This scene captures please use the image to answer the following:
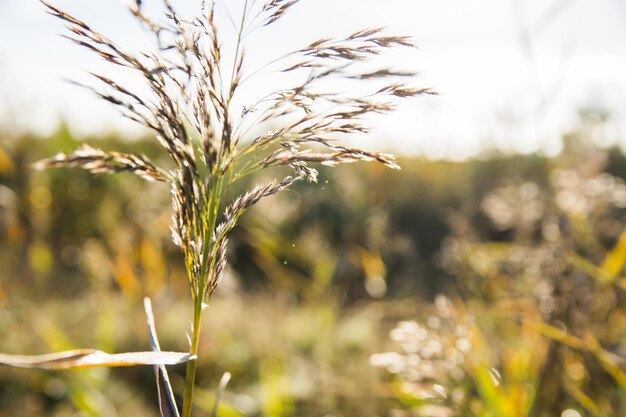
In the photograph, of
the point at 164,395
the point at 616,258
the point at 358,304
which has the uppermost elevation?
the point at 164,395

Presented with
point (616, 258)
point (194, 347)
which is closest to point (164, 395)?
point (194, 347)

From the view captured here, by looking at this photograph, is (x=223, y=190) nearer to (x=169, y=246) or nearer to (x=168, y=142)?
(x=168, y=142)

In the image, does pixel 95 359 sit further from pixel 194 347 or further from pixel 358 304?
pixel 358 304

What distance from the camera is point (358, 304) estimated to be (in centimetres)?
787

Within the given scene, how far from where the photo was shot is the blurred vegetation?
2.35 metres

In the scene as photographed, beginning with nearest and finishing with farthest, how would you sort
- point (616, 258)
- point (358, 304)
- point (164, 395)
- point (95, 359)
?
1. point (95, 359)
2. point (164, 395)
3. point (616, 258)
4. point (358, 304)

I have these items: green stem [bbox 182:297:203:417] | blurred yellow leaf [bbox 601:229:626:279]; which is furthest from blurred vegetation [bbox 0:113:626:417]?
green stem [bbox 182:297:203:417]

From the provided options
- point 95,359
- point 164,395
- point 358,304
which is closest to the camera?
point 95,359

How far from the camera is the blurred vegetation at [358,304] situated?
235 cm

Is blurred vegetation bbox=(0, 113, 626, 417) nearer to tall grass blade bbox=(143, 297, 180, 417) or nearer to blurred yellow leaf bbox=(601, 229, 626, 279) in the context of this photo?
blurred yellow leaf bbox=(601, 229, 626, 279)

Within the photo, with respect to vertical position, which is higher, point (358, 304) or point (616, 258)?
point (616, 258)

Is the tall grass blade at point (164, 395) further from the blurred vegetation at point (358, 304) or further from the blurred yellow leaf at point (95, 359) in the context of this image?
the blurred vegetation at point (358, 304)

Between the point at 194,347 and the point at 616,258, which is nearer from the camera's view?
the point at 194,347

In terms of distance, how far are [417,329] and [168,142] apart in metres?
1.44
